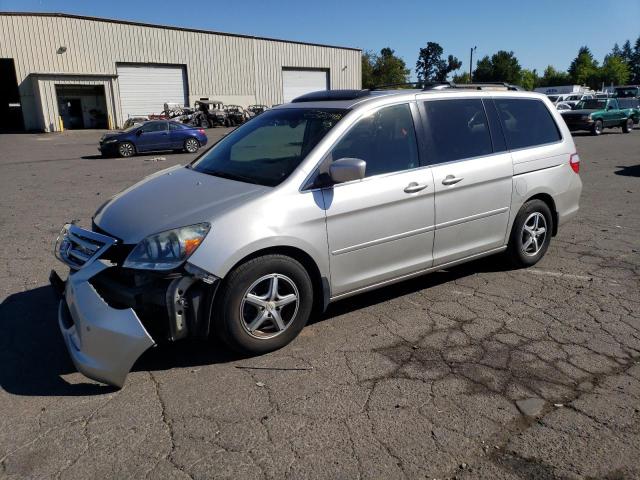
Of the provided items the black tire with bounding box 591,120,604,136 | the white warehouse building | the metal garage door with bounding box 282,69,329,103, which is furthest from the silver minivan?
the metal garage door with bounding box 282,69,329,103

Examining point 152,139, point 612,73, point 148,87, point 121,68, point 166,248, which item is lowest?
point 152,139

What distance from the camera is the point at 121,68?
40.0 m

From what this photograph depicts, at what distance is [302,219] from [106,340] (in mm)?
1468

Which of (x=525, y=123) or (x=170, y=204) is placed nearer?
(x=170, y=204)

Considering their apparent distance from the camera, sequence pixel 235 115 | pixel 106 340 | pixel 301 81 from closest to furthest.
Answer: pixel 106 340
pixel 235 115
pixel 301 81

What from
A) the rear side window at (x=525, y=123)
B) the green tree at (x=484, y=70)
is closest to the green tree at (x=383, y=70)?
the green tree at (x=484, y=70)

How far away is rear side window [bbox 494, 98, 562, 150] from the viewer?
16.7 feet

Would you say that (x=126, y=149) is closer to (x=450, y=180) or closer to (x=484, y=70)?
(x=450, y=180)

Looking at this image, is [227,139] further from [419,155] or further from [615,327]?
[615,327]

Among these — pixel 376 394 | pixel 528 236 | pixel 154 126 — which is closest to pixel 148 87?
pixel 154 126

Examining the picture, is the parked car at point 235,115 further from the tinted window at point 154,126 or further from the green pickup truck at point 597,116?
the green pickup truck at point 597,116

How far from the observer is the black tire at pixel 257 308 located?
3.40 m

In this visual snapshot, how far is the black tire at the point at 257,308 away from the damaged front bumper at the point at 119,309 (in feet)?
0.38

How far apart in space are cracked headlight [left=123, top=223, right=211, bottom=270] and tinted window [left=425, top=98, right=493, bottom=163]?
214 cm
